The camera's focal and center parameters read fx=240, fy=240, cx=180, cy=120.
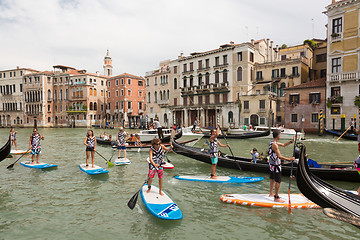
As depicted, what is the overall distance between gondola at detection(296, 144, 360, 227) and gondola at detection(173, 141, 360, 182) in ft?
10.3

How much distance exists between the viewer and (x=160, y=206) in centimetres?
524

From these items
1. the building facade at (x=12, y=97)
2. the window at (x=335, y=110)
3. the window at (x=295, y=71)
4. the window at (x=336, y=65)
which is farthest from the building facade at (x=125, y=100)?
the window at (x=336, y=65)

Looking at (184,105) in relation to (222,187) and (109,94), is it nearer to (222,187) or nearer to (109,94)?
(109,94)

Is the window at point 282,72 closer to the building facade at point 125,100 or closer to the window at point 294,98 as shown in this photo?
the window at point 294,98

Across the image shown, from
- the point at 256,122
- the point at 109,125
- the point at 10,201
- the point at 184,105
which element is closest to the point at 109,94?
the point at 109,125

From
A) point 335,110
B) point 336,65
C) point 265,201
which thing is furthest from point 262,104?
point 265,201

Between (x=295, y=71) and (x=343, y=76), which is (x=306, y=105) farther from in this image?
(x=295, y=71)

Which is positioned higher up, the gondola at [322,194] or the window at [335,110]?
the window at [335,110]

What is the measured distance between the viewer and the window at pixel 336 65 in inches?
927

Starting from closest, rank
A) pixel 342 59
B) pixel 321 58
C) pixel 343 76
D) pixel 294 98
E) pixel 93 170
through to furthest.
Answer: pixel 93 170 < pixel 343 76 < pixel 342 59 < pixel 294 98 < pixel 321 58

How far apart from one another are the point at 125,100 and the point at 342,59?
35346 mm

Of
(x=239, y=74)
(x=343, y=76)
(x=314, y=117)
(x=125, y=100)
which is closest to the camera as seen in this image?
(x=343, y=76)

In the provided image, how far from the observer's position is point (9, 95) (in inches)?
2202

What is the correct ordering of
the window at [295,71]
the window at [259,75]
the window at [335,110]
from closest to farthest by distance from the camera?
the window at [335,110] → the window at [295,71] → the window at [259,75]
